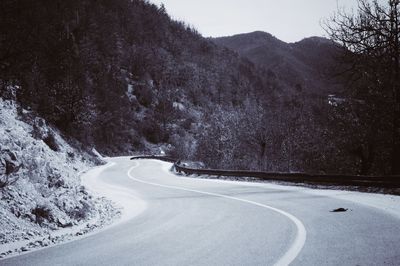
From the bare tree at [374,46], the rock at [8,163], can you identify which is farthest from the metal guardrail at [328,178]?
the rock at [8,163]

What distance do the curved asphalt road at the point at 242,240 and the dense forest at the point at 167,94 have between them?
8.53 m

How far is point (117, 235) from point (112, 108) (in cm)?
7302

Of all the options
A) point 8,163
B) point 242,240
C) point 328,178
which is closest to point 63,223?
point 8,163

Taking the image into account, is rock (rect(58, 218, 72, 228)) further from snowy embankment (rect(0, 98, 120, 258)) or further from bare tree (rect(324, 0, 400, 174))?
bare tree (rect(324, 0, 400, 174))

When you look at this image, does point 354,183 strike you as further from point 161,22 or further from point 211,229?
point 161,22

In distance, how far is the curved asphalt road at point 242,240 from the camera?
5.57 m

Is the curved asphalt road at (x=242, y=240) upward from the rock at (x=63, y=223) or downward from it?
upward

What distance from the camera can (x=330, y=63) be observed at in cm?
1897

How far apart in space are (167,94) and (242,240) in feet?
323

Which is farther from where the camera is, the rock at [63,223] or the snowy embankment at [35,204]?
the rock at [63,223]

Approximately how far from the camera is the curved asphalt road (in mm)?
5574

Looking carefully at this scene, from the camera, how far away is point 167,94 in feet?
341

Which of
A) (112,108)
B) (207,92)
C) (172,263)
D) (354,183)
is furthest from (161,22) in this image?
(172,263)

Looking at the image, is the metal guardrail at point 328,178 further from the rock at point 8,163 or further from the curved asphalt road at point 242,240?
the rock at point 8,163
